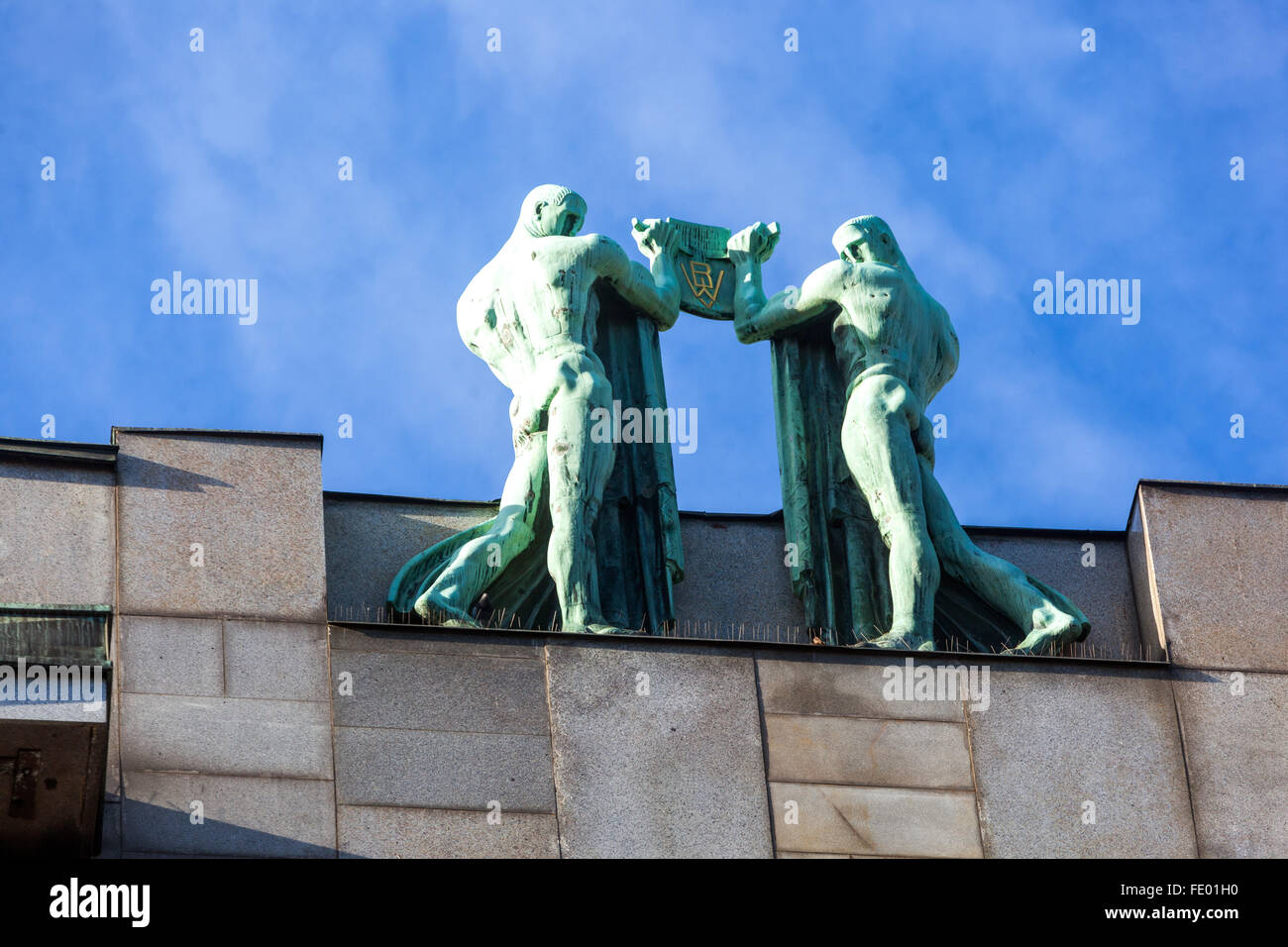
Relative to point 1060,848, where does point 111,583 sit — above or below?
above

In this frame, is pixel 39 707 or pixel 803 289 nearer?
pixel 39 707

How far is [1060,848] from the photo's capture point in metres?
20.7

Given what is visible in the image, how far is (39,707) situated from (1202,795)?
781 cm

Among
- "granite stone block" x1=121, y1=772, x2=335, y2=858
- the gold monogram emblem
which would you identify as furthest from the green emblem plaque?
"granite stone block" x1=121, y1=772, x2=335, y2=858

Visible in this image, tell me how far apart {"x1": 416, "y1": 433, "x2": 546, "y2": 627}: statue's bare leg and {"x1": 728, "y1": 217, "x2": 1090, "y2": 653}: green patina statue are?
2.00 metres

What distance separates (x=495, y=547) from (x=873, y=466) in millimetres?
2819

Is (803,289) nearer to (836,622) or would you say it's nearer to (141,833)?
(836,622)

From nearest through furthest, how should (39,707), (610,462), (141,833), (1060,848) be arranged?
(39,707), (141,833), (1060,848), (610,462)

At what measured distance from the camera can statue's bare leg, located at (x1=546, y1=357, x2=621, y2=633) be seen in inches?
858

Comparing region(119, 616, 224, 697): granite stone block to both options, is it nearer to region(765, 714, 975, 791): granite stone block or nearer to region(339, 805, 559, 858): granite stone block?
region(339, 805, 559, 858): granite stone block

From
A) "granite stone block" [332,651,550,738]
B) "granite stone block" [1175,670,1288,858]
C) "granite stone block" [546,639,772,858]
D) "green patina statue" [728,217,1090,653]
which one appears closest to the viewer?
"granite stone block" [546,639,772,858]

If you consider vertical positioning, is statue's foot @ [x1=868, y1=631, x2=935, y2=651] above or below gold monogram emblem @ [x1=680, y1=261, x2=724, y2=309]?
below

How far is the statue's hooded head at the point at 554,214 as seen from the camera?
23.4 meters
